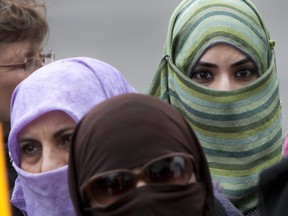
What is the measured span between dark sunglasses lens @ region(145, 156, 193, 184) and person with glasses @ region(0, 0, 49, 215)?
1757 millimetres

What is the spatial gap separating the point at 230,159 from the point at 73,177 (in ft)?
3.50

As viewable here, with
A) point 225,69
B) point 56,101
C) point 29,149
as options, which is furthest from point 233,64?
point 29,149

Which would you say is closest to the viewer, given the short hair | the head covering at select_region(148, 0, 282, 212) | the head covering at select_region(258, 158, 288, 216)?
the head covering at select_region(258, 158, 288, 216)

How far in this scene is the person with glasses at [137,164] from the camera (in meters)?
2.58

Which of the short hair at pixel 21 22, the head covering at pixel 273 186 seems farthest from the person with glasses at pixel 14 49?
the head covering at pixel 273 186

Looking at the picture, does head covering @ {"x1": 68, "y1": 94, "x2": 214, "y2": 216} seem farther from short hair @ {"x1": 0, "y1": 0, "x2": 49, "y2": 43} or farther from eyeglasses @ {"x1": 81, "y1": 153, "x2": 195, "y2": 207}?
short hair @ {"x1": 0, "y1": 0, "x2": 49, "y2": 43}

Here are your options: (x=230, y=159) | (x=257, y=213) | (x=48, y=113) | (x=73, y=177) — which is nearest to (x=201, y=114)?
(x=230, y=159)

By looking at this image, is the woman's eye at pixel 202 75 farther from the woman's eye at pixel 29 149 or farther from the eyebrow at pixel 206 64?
the woman's eye at pixel 29 149

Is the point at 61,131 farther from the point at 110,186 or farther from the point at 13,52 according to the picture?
the point at 13,52

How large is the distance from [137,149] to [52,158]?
67cm

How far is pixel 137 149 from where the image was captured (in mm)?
2633

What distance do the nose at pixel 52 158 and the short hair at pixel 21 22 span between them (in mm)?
1164

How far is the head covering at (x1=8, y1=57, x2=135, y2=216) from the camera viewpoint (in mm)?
3248

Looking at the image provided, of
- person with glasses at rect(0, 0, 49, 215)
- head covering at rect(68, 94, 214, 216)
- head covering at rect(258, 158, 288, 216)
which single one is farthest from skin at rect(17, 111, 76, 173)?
head covering at rect(258, 158, 288, 216)
